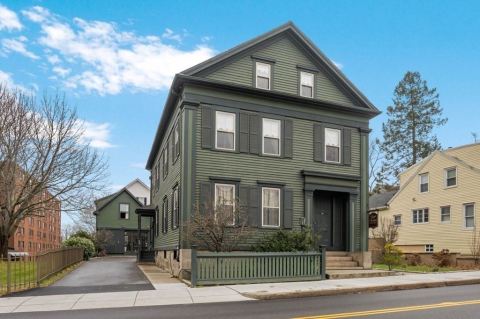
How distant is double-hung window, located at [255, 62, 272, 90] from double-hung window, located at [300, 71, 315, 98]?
1.60m

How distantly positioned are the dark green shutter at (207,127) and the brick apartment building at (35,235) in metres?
47.3

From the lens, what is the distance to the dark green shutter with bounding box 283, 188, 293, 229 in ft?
62.8

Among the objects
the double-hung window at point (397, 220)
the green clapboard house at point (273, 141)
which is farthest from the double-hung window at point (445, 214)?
the green clapboard house at point (273, 141)

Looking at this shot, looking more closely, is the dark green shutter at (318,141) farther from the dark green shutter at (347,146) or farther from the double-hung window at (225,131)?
the double-hung window at (225,131)

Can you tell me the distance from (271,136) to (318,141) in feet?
7.42

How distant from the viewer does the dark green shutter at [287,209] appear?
62.8 ft

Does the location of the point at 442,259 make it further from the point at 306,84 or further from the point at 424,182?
the point at 306,84

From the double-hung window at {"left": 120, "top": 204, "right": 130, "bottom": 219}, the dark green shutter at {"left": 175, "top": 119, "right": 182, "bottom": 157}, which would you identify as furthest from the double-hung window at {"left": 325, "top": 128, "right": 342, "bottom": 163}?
the double-hung window at {"left": 120, "top": 204, "right": 130, "bottom": 219}

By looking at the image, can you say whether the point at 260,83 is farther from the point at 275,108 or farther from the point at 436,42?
the point at 436,42

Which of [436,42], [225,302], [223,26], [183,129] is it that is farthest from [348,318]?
[436,42]

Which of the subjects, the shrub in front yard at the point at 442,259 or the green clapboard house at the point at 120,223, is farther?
the green clapboard house at the point at 120,223

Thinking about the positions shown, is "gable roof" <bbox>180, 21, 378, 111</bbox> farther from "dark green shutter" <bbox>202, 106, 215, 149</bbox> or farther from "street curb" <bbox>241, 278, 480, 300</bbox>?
"street curb" <bbox>241, 278, 480, 300</bbox>

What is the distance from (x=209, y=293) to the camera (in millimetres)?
13078

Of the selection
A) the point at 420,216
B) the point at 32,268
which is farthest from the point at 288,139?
the point at 420,216
